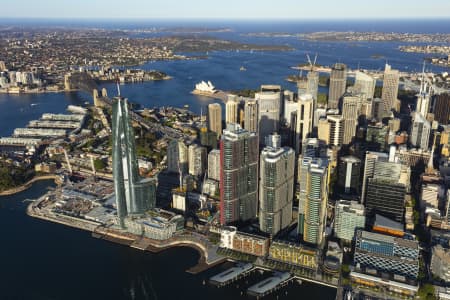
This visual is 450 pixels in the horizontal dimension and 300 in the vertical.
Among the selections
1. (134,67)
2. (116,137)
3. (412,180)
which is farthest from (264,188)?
(134,67)

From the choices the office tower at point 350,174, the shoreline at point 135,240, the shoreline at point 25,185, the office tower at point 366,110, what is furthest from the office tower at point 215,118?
the office tower at point 366,110

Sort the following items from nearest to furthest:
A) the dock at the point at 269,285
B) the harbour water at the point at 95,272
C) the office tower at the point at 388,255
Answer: the dock at the point at 269,285 < the harbour water at the point at 95,272 < the office tower at the point at 388,255

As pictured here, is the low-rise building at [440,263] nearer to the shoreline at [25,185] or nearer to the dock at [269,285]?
the dock at [269,285]

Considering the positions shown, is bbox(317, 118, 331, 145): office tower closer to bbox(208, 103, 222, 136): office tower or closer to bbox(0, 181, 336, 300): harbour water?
bbox(208, 103, 222, 136): office tower

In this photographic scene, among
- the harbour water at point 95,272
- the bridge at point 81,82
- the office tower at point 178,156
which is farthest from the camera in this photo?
the bridge at point 81,82

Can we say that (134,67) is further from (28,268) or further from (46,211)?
(28,268)

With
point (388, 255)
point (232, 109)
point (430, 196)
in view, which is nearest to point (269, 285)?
point (388, 255)
